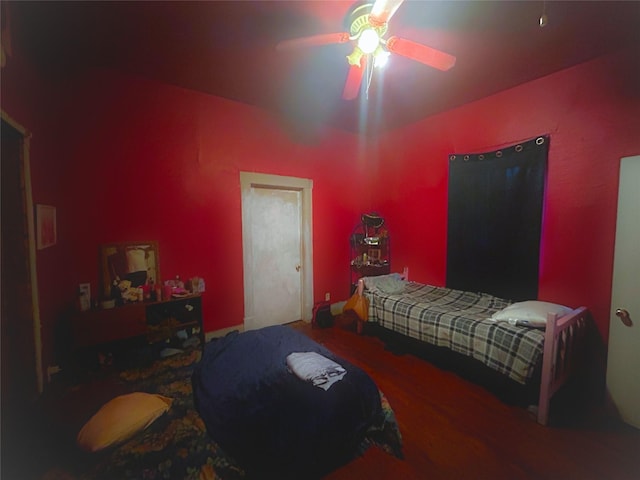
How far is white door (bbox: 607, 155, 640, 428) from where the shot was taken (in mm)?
1720

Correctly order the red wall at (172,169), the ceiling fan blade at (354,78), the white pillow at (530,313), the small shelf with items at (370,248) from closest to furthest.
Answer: the ceiling fan blade at (354,78)
the white pillow at (530,313)
the red wall at (172,169)
the small shelf with items at (370,248)

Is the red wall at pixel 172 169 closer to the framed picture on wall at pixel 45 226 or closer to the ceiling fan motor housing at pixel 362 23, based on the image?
the framed picture on wall at pixel 45 226

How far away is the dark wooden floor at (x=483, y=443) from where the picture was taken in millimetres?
1418

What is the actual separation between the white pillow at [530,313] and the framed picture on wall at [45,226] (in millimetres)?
3566

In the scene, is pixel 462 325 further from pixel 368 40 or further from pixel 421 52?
pixel 368 40

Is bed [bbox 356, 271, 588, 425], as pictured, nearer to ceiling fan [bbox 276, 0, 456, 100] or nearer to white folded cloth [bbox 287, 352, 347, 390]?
white folded cloth [bbox 287, 352, 347, 390]

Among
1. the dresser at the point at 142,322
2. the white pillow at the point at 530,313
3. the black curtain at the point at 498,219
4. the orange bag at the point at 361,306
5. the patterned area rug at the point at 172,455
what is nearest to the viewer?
the patterned area rug at the point at 172,455

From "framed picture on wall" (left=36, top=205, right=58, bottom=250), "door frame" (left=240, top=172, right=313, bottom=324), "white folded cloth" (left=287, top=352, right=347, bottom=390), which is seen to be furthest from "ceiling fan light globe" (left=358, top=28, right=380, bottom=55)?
"framed picture on wall" (left=36, top=205, right=58, bottom=250)

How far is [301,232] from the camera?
3564mm

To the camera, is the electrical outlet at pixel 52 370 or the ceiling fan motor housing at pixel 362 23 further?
the electrical outlet at pixel 52 370

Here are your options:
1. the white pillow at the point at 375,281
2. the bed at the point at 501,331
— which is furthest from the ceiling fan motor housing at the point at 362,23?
the white pillow at the point at 375,281

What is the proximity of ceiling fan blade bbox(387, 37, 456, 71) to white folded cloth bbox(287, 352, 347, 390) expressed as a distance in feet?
6.22

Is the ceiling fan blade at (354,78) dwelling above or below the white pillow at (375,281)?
above

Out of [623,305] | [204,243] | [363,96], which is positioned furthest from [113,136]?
[623,305]
